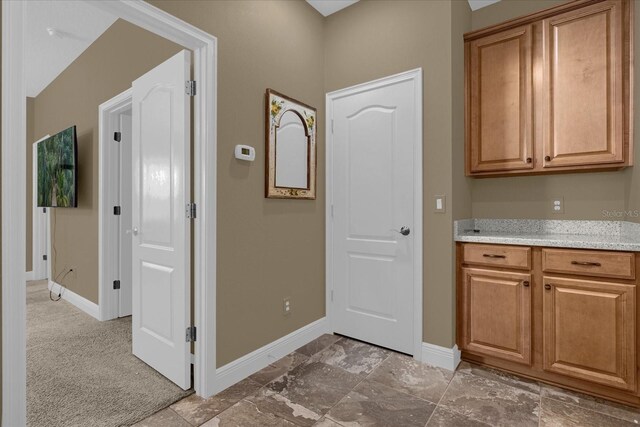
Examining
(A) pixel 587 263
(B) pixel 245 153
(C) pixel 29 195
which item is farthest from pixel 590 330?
(C) pixel 29 195

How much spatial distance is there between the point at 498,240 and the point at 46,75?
5.95 m

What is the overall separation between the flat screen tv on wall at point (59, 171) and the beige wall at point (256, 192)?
2690 mm

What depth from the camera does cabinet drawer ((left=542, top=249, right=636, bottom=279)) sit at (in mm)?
1868

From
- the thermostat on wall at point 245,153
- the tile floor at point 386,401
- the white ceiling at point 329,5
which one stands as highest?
the white ceiling at point 329,5

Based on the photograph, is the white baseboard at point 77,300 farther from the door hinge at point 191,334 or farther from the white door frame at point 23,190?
the white door frame at point 23,190

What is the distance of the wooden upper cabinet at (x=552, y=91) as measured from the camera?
2.13m

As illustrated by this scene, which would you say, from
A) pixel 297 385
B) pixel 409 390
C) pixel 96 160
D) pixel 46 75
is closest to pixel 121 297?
pixel 96 160

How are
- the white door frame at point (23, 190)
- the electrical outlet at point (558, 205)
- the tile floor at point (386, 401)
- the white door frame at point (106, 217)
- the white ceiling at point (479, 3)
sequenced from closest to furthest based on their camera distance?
the white door frame at point (23, 190)
the tile floor at point (386, 401)
the electrical outlet at point (558, 205)
the white ceiling at point (479, 3)
the white door frame at point (106, 217)

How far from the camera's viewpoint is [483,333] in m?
2.31

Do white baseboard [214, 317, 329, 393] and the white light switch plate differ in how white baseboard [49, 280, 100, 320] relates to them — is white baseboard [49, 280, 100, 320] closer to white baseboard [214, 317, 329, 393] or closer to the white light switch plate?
white baseboard [214, 317, 329, 393]

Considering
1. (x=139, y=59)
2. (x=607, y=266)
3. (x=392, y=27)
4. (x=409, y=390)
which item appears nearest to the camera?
(x=607, y=266)

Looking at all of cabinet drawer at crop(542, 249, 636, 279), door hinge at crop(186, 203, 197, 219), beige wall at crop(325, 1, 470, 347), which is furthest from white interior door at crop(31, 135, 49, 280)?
cabinet drawer at crop(542, 249, 636, 279)

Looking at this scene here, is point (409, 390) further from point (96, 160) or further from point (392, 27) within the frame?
point (96, 160)

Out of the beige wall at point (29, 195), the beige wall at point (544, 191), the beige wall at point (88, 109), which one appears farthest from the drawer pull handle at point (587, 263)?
the beige wall at point (29, 195)
